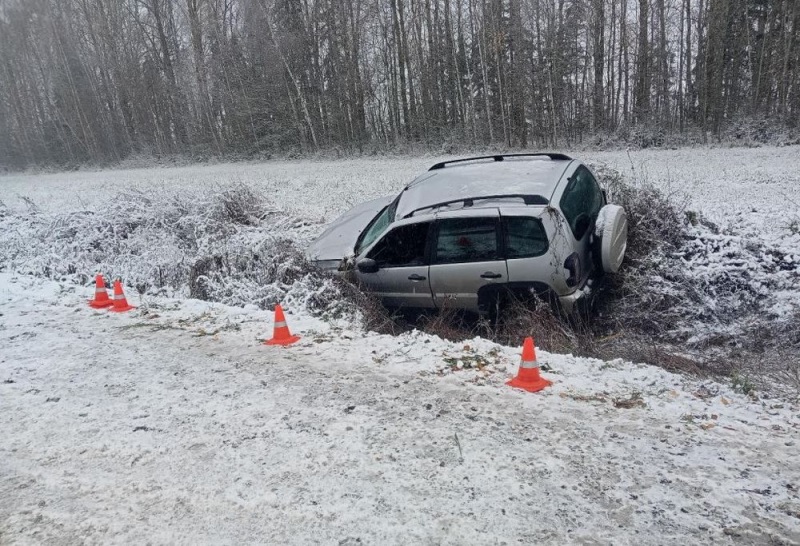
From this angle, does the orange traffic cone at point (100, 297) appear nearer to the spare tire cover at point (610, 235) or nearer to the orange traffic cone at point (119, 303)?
the orange traffic cone at point (119, 303)

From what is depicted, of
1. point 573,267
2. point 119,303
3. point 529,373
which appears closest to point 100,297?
point 119,303

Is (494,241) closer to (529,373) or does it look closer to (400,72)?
(529,373)

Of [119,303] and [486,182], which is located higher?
[486,182]

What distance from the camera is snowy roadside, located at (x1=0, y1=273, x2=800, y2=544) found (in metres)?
2.71

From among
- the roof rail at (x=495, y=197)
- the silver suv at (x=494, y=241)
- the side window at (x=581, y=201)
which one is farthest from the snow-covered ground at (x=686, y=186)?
the roof rail at (x=495, y=197)

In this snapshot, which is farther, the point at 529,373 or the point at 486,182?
the point at 486,182

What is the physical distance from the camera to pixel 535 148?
26328 millimetres

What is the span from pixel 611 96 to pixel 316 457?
2869 cm

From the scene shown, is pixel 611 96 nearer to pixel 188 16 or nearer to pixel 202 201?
pixel 202 201

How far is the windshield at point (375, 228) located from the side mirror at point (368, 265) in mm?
416

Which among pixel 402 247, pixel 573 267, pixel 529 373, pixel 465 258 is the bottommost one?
pixel 529 373

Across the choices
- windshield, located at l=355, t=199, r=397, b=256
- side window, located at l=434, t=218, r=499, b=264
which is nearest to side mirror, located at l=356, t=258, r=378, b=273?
windshield, located at l=355, t=199, r=397, b=256

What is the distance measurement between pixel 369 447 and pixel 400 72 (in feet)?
98.3

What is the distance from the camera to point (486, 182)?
6.33m
